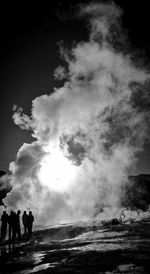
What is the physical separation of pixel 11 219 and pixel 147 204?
156ft

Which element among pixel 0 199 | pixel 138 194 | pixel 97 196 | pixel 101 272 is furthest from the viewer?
pixel 0 199

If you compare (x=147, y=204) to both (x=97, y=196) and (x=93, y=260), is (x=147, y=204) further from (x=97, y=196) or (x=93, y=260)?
(x=93, y=260)

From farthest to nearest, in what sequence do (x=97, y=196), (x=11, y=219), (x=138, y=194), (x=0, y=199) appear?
1. (x=0, y=199)
2. (x=138, y=194)
3. (x=97, y=196)
4. (x=11, y=219)

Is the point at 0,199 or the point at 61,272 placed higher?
the point at 0,199

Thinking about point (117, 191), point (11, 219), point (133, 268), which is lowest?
point (133, 268)

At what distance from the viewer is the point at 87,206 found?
55.1 meters

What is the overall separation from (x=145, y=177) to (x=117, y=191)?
1285cm

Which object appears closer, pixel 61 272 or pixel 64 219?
pixel 61 272

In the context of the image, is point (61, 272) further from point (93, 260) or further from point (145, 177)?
point (145, 177)

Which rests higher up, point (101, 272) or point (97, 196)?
point (97, 196)

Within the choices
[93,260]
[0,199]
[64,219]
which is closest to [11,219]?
[93,260]

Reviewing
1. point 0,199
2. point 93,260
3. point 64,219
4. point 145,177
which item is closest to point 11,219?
point 93,260

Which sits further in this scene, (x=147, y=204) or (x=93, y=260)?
(x=147, y=204)

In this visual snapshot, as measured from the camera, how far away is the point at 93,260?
22.7 feet
